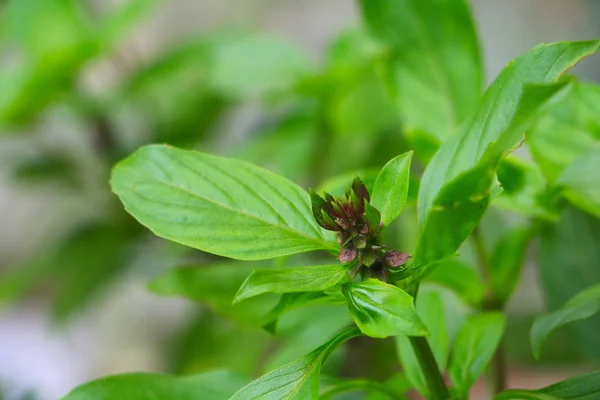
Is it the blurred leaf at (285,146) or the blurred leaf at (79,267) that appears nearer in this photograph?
the blurred leaf at (285,146)

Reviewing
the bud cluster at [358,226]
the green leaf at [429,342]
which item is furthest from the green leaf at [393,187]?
the green leaf at [429,342]

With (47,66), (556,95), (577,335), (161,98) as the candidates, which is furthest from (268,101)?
(556,95)

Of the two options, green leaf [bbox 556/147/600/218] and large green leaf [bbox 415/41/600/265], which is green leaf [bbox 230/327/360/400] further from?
green leaf [bbox 556/147/600/218]

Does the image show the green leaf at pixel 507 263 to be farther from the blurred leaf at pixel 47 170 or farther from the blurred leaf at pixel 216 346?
the blurred leaf at pixel 47 170

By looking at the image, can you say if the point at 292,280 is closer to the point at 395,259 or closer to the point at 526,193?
the point at 395,259

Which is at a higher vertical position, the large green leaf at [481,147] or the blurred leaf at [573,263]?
the large green leaf at [481,147]

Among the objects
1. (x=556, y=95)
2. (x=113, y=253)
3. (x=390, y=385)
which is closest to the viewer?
(x=556, y=95)

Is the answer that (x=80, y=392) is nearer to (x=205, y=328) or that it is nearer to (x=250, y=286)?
(x=250, y=286)
